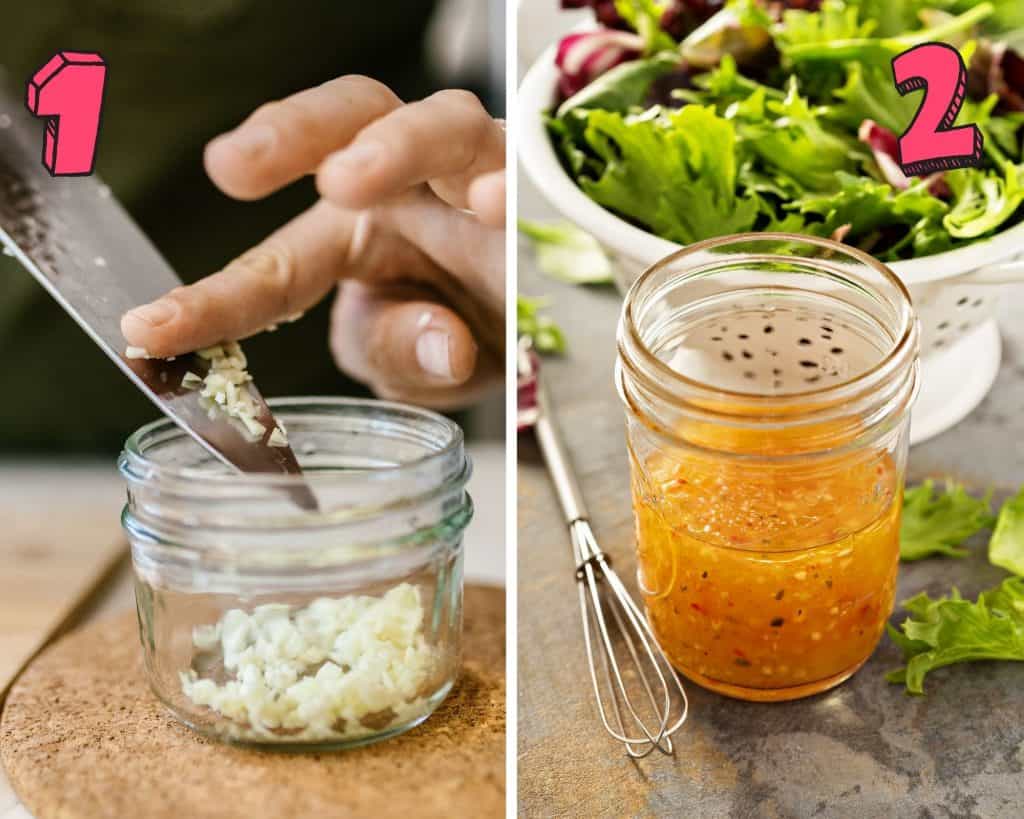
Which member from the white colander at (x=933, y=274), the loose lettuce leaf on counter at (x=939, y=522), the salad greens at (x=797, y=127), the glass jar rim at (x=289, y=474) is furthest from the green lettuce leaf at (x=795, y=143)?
the glass jar rim at (x=289, y=474)

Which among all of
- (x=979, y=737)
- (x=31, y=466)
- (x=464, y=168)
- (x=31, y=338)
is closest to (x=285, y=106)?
(x=464, y=168)

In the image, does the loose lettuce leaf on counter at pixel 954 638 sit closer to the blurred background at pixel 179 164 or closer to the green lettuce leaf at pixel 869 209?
the green lettuce leaf at pixel 869 209

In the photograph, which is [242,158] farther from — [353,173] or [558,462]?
[558,462]

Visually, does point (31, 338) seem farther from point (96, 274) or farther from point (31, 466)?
point (96, 274)

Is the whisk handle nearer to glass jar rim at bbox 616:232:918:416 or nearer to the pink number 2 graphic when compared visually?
glass jar rim at bbox 616:232:918:416

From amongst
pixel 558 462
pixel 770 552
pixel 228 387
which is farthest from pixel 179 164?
pixel 770 552

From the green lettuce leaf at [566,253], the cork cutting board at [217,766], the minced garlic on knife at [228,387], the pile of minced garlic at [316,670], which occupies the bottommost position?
the green lettuce leaf at [566,253]
